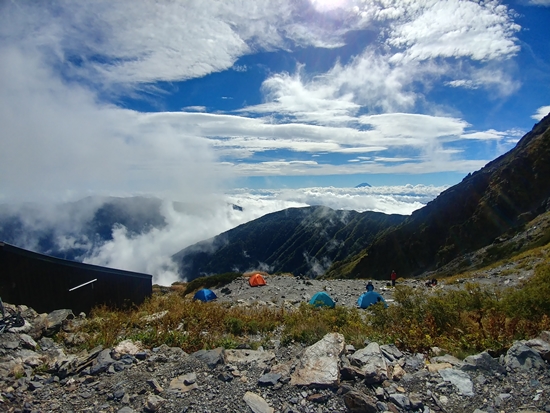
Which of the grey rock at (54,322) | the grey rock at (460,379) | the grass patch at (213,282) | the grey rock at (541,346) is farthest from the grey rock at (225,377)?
the grass patch at (213,282)

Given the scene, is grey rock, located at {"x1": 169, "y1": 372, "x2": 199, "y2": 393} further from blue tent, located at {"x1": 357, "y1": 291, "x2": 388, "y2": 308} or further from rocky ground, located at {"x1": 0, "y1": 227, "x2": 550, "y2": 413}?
blue tent, located at {"x1": 357, "y1": 291, "x2": 388, "y2": 308}

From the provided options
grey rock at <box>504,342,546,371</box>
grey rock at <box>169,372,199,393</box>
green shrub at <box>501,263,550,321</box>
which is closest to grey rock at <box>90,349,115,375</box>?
grey rock at <box>169,372,199,393</box>

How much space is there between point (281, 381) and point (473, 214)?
3767 inches

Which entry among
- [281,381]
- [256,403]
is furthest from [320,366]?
[256,403]

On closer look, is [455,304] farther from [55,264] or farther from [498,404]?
[55,264]

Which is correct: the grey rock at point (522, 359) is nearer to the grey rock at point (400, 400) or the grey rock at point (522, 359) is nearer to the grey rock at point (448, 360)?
the grey rock at point (448, 360)

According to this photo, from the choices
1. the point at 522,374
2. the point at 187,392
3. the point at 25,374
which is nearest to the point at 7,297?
the point at 25,374

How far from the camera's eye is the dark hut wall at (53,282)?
37.4 ft

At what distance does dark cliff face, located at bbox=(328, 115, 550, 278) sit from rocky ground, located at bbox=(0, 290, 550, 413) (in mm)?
68200

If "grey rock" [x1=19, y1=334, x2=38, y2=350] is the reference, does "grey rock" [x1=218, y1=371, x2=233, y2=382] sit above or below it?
below

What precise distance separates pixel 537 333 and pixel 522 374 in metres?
1.99

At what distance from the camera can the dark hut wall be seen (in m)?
11.4

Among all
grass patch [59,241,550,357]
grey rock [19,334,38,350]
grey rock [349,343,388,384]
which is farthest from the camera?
grey rock [19,334,38,350]

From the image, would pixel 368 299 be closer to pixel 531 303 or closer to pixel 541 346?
pixel 531 303
